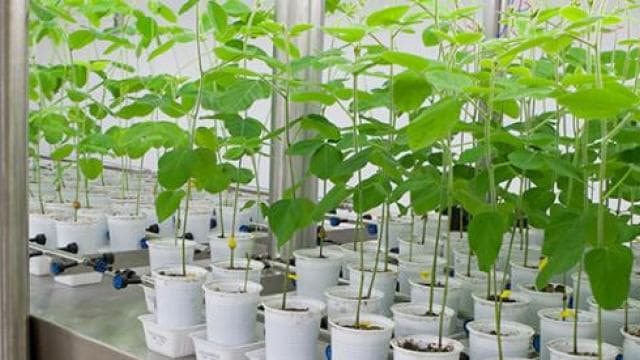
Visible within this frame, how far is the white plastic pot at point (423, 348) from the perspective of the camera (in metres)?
0.98

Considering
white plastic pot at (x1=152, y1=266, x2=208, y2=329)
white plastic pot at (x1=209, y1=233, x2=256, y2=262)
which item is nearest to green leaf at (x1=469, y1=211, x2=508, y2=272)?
white plastic pot at (x1=152, y1=266, x2=208, y2=329)

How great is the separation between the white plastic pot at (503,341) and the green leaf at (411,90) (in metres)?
0.40

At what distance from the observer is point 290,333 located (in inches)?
44.3

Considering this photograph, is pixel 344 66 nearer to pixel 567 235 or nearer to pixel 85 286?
pixel 567 235

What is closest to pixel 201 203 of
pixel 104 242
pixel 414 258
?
pixel 104 242

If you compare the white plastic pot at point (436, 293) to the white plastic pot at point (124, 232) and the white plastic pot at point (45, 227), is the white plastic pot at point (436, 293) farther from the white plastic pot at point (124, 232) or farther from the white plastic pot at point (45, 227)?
the white plastic pot at point (45, 227)

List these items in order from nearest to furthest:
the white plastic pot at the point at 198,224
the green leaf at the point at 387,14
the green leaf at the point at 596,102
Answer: the green leaf at the point at 596,102 < the green leaf at the point at 387,14 < the white plastic pot at the point at 198,224

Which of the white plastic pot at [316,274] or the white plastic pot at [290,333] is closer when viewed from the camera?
the white plastic pot at [290,333]

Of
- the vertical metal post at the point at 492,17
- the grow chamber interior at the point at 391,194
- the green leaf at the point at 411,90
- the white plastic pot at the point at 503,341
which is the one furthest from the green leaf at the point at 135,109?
the vertical metal post at the point at 492,17

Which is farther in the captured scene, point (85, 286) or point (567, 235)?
point (85, 286)

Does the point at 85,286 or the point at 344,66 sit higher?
the point at 344,66

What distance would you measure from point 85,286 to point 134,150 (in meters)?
A: 0.51

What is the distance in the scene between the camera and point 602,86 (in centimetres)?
80

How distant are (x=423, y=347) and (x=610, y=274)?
33cm
